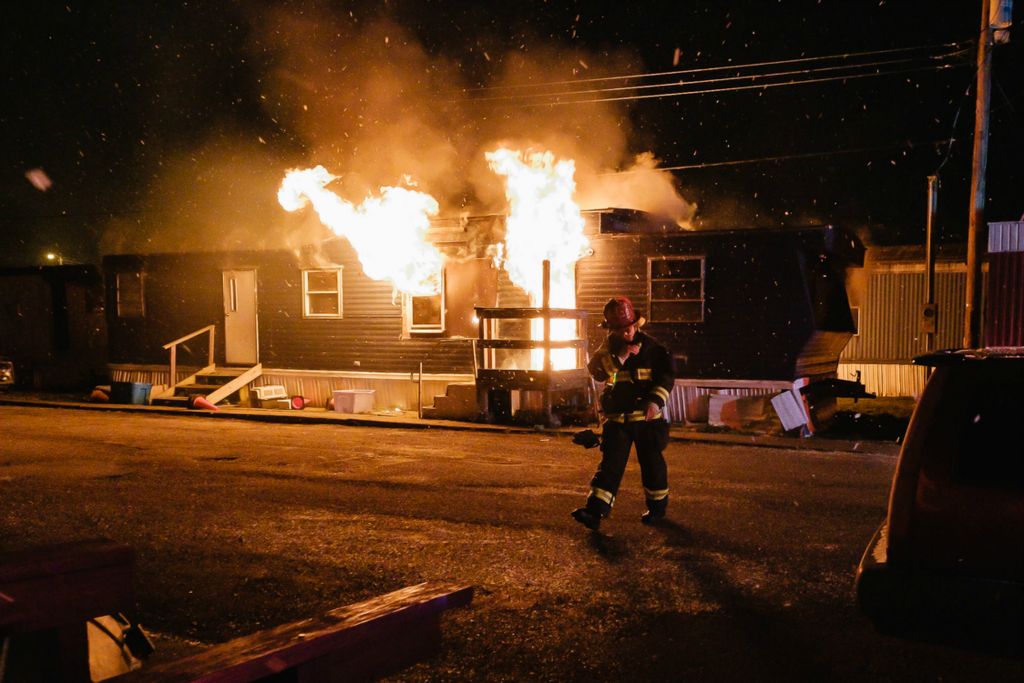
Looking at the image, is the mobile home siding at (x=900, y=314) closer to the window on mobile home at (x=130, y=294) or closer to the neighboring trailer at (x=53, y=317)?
the window on mobile home at (x=130, y=294)

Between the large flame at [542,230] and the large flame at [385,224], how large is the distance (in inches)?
70.6

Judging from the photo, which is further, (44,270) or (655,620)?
(44,270)

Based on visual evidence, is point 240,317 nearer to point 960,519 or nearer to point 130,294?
point 130,294

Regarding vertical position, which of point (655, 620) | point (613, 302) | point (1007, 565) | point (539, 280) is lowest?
Result: point (655, 620)

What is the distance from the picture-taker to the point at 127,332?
2161cm

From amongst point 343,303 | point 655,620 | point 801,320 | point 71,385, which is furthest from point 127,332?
point 655,620

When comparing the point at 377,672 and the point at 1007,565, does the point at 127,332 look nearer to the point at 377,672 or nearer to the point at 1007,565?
Answer: the point at 377,672

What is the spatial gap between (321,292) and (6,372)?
34.5 feet

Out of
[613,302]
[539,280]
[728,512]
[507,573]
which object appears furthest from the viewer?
[539,280]

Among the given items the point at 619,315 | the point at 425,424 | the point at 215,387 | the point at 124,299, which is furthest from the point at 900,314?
the point at 124,299

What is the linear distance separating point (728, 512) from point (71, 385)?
2137 cm

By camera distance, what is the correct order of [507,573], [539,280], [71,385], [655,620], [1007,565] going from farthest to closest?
[71,385], [539,280], [507,573], [655,620], [1007,565]

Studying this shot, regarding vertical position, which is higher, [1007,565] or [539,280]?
[539,280]

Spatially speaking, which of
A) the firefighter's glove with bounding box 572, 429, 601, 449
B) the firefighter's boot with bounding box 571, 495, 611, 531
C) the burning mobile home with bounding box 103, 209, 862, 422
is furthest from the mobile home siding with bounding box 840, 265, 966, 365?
the firefighter's boot with bounding box 571, 495, 611, 531
